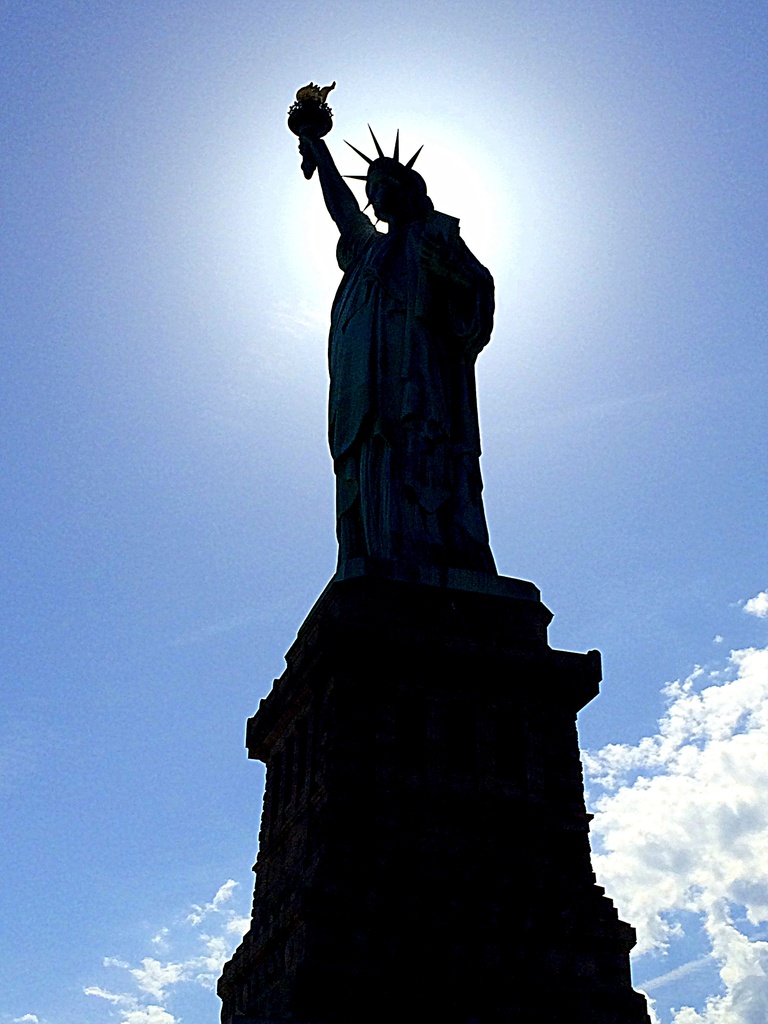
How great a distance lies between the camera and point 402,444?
58.3 ft

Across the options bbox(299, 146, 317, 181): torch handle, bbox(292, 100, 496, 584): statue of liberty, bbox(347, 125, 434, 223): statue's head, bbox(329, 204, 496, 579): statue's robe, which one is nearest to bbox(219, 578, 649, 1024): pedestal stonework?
bbox(292, 100, 496, 584): statue of liberty

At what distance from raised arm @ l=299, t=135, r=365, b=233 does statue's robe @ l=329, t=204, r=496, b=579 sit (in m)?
Answer: 1.00

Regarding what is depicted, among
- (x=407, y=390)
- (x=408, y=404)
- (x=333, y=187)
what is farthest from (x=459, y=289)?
(x=333, y=187)

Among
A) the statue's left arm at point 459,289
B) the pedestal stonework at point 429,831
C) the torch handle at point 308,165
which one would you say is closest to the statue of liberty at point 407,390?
the statue's left arm at point 459,289

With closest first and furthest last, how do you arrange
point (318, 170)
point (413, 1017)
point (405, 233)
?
point (413, 1017) → point (405, 233) → point (318, 170)

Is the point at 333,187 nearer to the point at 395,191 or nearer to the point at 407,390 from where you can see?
Answer: the point at 395,191

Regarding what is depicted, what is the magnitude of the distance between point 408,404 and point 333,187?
16.5 ft

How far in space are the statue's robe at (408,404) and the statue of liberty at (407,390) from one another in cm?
2

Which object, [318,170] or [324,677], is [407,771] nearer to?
[324,677]

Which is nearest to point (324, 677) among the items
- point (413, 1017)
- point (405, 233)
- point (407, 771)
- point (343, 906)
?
point (407, 771)

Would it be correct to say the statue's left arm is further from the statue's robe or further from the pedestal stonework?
the pedestal stonework

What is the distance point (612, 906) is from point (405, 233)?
9.66 metres

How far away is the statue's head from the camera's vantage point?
1972cm

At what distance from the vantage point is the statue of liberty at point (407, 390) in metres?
17.2
